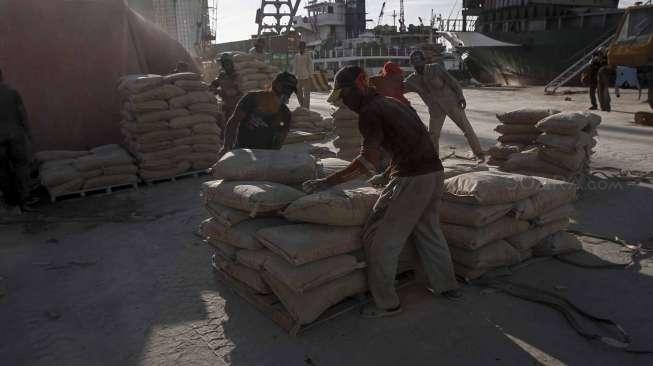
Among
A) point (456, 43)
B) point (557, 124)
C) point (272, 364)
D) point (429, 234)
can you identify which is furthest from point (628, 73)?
point (272, 364)

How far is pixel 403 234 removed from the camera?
3314 mm

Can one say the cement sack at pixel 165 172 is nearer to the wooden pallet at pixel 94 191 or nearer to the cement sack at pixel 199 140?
the wooden pallet at pixel 94 191

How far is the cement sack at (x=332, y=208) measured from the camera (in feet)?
10.6

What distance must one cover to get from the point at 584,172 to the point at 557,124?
0.93 metres

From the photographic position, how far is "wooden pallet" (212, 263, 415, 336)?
3.20 meters

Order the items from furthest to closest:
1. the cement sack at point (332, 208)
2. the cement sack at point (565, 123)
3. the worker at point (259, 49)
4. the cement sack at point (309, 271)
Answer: the worker at point (259, 49) < the cement sack at point (565, 123) < the cement sack at point (332, 208) < the cement sack at point (309, 271)

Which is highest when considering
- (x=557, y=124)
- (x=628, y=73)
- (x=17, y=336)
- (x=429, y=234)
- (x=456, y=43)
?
(x=456, y=43)

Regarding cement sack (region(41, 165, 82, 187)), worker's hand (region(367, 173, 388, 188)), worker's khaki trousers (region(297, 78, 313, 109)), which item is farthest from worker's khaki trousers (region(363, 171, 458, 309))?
worker's khaki trousers (region(297, 78, 313, 109))

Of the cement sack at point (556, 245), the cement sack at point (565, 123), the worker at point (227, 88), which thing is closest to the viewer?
the cement sack at point (556, 245)

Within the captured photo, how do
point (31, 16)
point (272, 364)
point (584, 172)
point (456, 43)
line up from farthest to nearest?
point (456, 43), point (31, 16), point (584, 172), point (272, 364)

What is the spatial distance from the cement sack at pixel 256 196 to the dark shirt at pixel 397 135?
69 centimetres

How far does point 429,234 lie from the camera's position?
11.5 feet

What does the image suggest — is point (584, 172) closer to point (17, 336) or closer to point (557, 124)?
point (557, 124)

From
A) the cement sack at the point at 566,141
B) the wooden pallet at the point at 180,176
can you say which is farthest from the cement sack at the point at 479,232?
the wooden pallet at the point at 180,176
